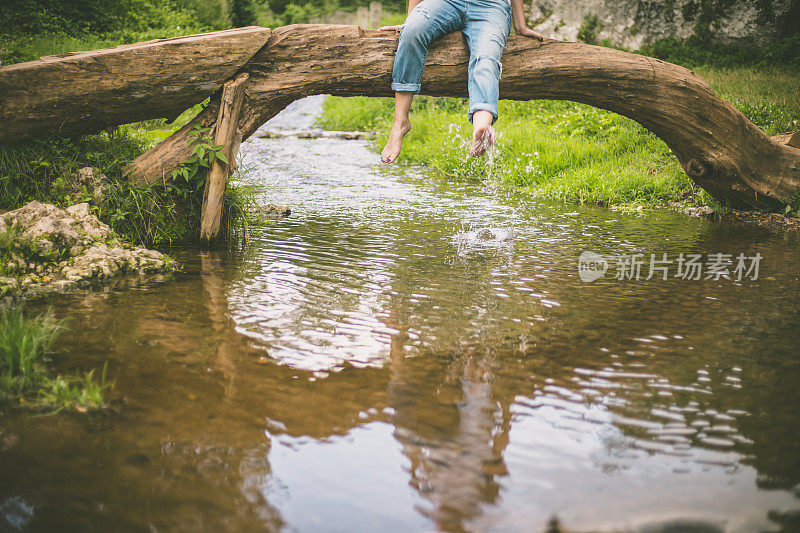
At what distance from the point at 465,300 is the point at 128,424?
6.61ft

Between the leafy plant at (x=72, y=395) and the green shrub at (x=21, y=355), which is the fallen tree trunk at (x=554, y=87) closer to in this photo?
the green shrub at (x=21, y=355)

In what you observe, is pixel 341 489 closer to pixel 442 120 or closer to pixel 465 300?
pixel 465 300

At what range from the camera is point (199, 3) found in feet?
72.1

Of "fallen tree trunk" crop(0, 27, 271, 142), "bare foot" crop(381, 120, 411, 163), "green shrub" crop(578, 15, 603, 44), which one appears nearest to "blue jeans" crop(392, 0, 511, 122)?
"bare foot" crop(381, 120, 411, 163)

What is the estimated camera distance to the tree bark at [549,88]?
4801mm

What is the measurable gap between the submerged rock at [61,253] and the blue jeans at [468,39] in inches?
92.4

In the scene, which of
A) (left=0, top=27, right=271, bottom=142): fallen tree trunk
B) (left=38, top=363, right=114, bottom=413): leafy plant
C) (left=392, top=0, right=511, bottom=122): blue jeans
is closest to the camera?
(left=38, top=363, right=114, bottom=413): leafy plant

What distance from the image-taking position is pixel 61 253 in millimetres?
3885

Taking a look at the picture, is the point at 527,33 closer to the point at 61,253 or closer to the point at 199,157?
the point at 199,157

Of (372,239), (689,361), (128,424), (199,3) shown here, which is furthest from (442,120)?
(199,3)

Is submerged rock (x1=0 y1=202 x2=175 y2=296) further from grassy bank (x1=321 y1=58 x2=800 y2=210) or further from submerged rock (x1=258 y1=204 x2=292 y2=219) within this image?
grassy bank (x1=321 y1=58 x2=800 y2=210)

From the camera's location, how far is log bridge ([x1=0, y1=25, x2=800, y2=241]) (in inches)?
170

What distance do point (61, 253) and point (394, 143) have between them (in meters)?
2.47

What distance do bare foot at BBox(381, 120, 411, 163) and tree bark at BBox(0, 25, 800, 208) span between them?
0.41m
